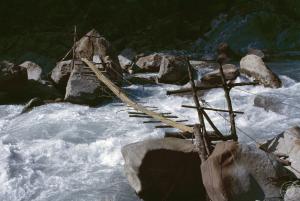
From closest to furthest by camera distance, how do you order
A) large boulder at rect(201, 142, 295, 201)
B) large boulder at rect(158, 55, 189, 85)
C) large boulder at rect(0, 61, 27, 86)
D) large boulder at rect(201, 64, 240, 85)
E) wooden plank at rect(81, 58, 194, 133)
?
large boulder at rect(201, 142, 295, 201) → wooden plank at rect(81, 58, 194, 133) → large boulder at rect(0, 61, 27, 86) → large boulder at rect(201, 64, 240, 85) → large boulder at rect(158, 55, 189, 85)

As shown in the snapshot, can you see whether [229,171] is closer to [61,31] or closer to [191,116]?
[191,116]

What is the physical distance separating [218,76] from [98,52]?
4697 millimetres

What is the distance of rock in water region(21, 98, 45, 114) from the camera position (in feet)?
38.5

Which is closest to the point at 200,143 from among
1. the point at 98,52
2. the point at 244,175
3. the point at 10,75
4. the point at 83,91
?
the point at 244,175

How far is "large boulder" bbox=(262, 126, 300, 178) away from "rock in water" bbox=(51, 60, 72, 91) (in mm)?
8205

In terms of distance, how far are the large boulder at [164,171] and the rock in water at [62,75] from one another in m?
7.57

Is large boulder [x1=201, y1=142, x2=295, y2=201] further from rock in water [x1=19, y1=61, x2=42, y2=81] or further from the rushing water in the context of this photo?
rock in water [x1=19, y1=61, x2=42, y2=81]

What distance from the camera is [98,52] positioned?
1535 cm

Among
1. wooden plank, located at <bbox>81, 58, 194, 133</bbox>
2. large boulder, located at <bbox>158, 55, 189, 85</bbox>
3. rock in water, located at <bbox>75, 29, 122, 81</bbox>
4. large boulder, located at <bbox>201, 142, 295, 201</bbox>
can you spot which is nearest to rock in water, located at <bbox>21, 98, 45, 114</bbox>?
wooden plank, located at <bbox>81, 58, 194, 133</bbox>

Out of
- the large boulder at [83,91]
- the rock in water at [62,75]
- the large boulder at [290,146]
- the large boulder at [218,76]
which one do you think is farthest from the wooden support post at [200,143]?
the rock in water at [62,75]

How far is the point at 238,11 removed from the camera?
2488 cm

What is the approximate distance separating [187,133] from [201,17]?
20369mm

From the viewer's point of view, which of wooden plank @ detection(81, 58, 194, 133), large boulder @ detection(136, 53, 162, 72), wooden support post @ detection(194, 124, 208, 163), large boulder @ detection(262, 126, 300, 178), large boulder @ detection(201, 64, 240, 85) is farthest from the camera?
large boulder @ detection(136, 53, 162, 72)

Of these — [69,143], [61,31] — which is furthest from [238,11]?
[69,143]
